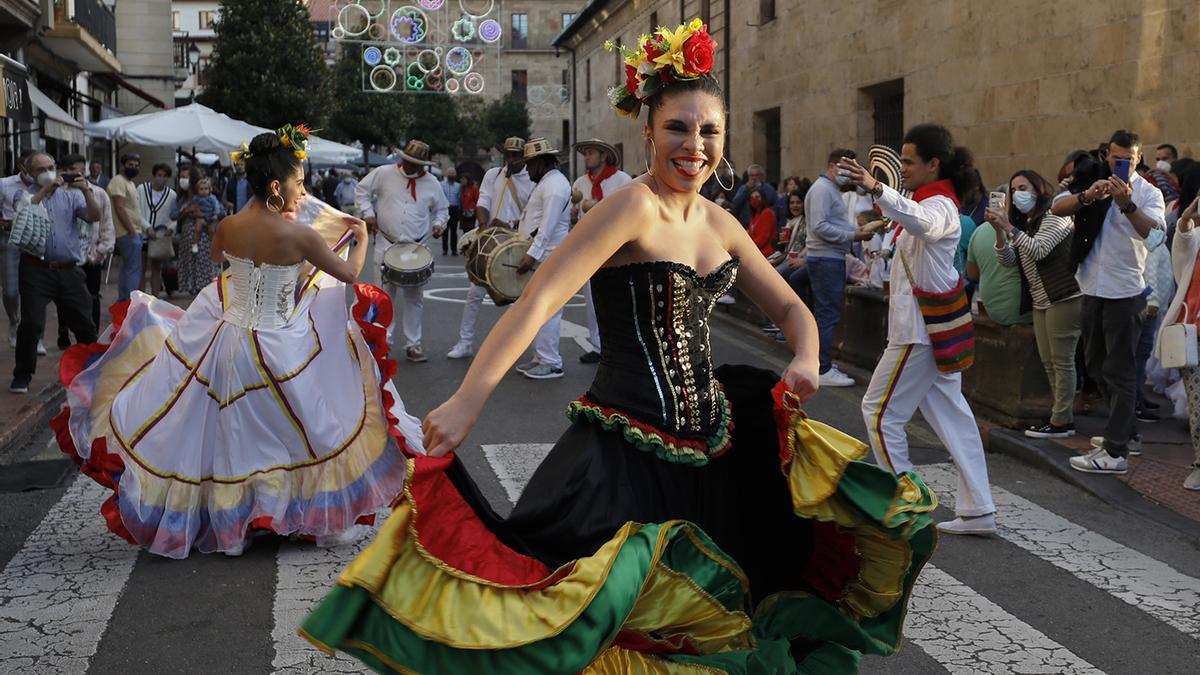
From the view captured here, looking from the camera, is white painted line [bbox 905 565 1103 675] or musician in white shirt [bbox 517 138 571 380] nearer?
white painted line [bbox 905 565 1103 675]

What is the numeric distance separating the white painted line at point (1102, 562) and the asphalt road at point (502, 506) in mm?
12

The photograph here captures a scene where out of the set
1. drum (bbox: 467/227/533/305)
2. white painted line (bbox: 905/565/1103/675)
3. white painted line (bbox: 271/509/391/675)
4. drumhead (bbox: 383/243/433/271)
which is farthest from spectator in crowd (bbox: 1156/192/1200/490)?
drumhead (bbox: 383/243/433/271)

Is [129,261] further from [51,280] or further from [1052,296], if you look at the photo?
[1052,296]

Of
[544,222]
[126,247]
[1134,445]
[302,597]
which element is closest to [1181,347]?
[1134,445]

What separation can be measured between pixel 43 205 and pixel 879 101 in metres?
14.5

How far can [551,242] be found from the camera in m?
11.2

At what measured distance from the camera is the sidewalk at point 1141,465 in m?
6.75

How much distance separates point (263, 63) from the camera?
128ft

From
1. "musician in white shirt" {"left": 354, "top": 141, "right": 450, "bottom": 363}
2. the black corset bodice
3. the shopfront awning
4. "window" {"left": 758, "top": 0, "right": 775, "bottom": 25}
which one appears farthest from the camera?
"window" {"left": 758, "top": 0, "right": 775, "bottom": 25}

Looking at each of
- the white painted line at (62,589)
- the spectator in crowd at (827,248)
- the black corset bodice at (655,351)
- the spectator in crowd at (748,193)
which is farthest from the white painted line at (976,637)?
the spectator in crowd at (748,193)

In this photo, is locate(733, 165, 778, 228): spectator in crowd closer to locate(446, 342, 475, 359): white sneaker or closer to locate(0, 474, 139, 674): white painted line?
locate(446, 342, 475, 359): white sneaker

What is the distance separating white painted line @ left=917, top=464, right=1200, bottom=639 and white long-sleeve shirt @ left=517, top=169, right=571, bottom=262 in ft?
16.0

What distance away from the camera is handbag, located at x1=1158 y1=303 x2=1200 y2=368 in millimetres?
6773

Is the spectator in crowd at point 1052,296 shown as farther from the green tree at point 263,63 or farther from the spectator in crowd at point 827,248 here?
the green tree at point 263,63
